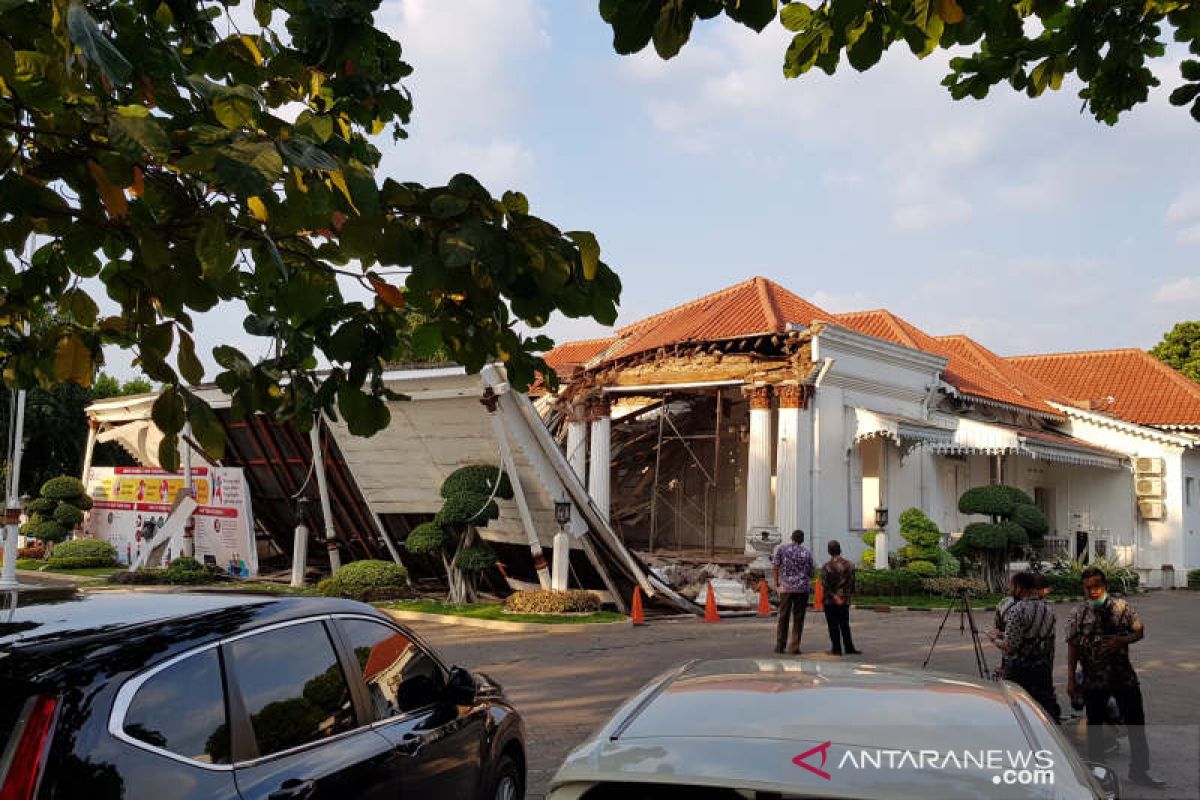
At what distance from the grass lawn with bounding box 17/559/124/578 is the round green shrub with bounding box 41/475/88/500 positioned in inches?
72.1

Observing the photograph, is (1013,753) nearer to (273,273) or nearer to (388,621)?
(388,621)

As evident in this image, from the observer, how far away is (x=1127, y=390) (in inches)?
1389

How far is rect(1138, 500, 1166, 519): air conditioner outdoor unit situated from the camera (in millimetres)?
29203

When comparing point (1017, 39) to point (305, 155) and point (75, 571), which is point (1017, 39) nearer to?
Answer: point (305, 155)

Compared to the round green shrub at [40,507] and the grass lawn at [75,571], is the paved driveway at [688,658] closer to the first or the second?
the grass lawn at [75,571]

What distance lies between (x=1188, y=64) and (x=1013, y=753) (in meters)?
4.98

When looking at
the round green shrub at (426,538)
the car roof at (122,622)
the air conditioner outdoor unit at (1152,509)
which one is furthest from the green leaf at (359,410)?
the air conditioner outdoor unit at (1152,509)

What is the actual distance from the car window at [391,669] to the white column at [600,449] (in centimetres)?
2163

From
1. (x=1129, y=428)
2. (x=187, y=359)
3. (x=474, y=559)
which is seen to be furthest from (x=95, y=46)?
(x=1129, y=428)

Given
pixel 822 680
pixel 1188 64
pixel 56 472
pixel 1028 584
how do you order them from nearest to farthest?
pixel 822 680, pixel 1188 64, pixel 1028 584, pixel 56 472

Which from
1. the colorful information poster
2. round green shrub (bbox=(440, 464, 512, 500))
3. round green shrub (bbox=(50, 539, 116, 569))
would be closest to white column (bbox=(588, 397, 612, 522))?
the colorful information poster

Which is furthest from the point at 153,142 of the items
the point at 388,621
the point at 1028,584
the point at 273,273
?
the point at 1028,584

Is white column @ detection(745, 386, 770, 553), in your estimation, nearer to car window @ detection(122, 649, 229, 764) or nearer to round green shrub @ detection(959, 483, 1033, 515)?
round green shrub @ detection(959, 483, 1033, 515)

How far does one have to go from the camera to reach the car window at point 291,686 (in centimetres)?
367
